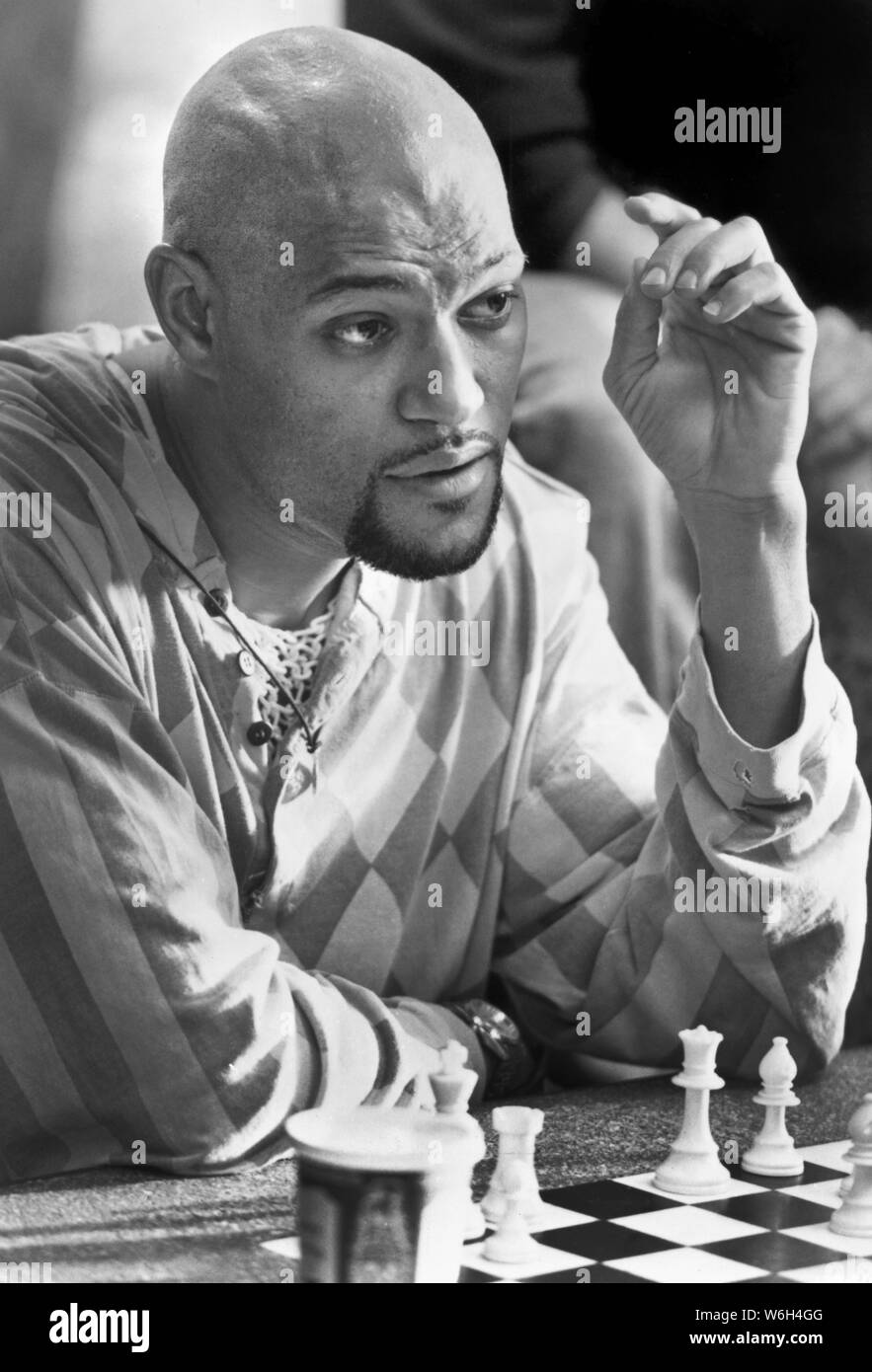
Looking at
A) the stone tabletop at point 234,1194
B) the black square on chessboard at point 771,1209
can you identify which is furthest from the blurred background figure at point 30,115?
the black square on chessboard at point 771,1209

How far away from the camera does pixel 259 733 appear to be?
198cm

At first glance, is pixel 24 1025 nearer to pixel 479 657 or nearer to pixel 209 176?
pixel 479 657

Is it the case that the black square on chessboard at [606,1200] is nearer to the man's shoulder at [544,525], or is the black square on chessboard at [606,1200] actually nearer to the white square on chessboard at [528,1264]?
the white square on chessboard at [528,1264]

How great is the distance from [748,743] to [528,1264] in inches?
21.1

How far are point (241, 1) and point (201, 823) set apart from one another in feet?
2.62

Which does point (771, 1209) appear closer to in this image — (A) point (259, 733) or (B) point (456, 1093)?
(B) point (456, 1093)

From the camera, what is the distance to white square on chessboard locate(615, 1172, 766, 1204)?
1809mm

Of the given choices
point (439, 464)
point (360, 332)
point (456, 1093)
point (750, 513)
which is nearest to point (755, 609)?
point (750, 513)

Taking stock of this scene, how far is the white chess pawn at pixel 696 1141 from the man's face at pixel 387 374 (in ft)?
1.60

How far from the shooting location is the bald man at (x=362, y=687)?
182cm

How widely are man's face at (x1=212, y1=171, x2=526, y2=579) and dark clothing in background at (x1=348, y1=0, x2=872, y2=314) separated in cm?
31

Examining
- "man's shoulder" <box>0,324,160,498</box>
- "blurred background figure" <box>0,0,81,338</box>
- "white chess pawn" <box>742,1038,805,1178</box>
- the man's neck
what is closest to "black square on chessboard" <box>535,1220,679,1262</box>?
"white chess pawn" <box>742,1038,805,1178</box>

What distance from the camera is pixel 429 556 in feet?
6.55
